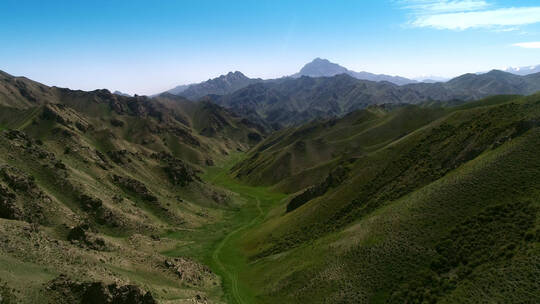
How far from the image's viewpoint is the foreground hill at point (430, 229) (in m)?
40.8

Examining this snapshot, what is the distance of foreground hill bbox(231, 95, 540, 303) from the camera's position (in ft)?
134

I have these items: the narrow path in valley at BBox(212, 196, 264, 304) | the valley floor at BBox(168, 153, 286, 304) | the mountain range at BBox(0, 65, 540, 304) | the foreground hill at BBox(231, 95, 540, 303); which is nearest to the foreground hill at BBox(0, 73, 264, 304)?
the mountain range at BBox(0, 65, 540, 304)

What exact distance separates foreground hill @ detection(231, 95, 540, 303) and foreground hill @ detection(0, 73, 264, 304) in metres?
19.3

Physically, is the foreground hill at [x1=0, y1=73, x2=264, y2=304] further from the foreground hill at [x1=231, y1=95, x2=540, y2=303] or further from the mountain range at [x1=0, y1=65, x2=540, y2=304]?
the foreground hill at [x1=231, y1=95, x2=540, y2=303]

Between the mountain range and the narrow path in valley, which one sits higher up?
the mountain range

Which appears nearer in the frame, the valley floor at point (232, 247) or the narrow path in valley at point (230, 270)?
the narrow path in valley at point (230, 270)

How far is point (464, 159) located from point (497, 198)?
17.9 metres

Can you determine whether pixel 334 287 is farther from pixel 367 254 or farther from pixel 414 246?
pixel 414 246

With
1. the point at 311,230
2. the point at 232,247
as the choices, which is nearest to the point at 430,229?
the point at 311,230

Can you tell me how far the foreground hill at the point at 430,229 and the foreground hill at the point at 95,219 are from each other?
63.5ft

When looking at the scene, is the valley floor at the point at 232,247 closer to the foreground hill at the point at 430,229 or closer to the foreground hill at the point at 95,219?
the foreground hill at the point at 95,219

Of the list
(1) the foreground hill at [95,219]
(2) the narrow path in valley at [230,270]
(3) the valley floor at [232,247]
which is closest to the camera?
(1) the foreground hill at [95,219]

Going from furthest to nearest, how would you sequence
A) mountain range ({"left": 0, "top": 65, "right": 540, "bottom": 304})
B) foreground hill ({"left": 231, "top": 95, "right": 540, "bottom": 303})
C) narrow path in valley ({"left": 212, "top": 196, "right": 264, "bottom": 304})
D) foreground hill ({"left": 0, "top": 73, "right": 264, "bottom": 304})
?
narrow path in valley ({"left": 212, "top": 196, "right": 264, "bottom": 304}) → foreground hill ({"left": 0, "top": 73, "right": 264, "bottom": 304}) → mountain range ({"left": 0, "top": 65, "right": 540, "bottom": 304}) → foreground hill ({"left": 231, "top": 95, "right": 540, "bottom": 303})

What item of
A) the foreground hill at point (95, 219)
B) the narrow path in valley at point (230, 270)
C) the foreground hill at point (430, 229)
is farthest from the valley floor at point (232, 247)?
the foreground hill at point (430, 229)
